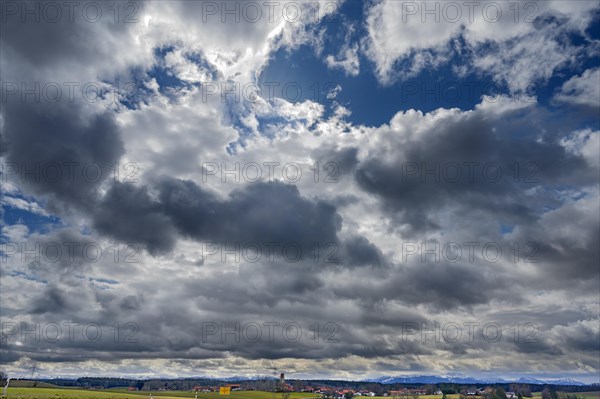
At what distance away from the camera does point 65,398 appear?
478 ft

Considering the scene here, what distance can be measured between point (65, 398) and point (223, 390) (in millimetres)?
56722

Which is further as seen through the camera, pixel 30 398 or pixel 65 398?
pixel 65 398

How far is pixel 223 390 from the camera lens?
178000 millimetres

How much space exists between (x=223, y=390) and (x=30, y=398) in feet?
234

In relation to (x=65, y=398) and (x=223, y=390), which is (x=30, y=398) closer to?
(x=65, y=398)

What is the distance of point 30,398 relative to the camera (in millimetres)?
126375

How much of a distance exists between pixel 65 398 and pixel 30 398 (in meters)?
21.2

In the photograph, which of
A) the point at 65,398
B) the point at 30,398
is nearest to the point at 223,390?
the point at 65,398

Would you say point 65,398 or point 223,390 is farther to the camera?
point 223,390

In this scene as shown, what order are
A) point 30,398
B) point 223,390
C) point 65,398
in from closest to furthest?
1. point 30,398
2. point 65,398
3. point 223,390

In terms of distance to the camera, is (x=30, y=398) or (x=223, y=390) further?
(x=223, y=390)

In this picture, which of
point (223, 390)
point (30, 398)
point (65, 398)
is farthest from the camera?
point (223, 390)
